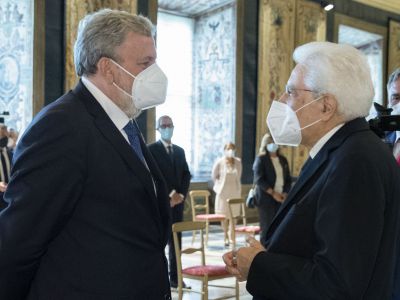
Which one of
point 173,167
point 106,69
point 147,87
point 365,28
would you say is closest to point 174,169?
point 173,167

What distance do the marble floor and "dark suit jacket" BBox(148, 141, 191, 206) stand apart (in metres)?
1.20

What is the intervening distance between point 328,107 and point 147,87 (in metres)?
0.77

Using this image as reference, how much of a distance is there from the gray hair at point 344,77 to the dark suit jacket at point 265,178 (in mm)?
6210

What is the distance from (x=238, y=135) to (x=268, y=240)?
387 inches

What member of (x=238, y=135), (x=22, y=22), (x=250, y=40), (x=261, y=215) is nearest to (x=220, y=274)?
(x=261, y=215)

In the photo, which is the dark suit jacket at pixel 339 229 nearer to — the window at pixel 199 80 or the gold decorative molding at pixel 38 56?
the gold decorative molding at pixel 38 56

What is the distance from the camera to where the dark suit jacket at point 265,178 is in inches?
315

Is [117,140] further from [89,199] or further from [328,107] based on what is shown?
[328,107]

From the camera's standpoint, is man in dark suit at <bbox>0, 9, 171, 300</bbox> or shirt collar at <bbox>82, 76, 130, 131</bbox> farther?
shirt collar at <bbox>82, 76, 130, 131</bbox>

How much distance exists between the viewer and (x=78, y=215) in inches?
68.6

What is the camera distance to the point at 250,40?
11906 millimetres

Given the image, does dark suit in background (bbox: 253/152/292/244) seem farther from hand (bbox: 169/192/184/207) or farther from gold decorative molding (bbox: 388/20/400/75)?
gold decorative molding (bbox: 388/20/400/75)

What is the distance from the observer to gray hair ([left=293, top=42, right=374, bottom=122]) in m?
1.75

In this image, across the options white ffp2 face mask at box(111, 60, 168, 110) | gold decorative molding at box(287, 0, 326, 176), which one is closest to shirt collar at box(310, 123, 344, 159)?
white ffp2 face mask at box(111, 60, 168, 110)
